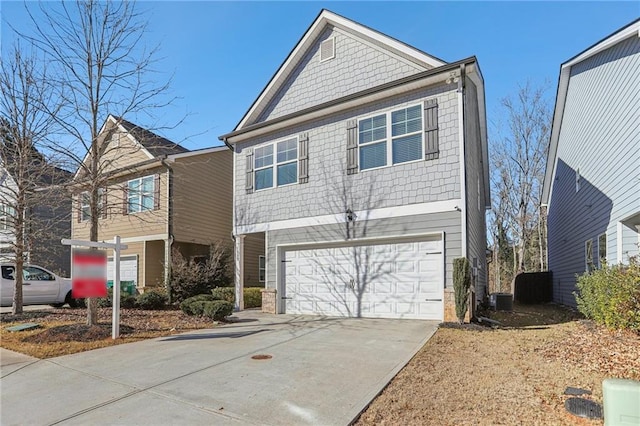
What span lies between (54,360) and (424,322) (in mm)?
7709

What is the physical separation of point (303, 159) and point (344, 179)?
174 centimetres

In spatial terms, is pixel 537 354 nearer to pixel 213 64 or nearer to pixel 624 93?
pixel 624 93

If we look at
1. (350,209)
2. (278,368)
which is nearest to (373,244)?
(350,209)

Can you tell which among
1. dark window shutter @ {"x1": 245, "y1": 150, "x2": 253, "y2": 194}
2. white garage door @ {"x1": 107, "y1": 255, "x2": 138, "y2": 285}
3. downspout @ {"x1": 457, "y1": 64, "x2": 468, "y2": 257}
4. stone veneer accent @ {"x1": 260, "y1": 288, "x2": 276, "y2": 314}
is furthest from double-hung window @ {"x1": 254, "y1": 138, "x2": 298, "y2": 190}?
white garage door @ {"x1": 107, "y1": 255, "x2": 138, "y2": 285}

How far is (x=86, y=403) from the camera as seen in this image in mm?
4875

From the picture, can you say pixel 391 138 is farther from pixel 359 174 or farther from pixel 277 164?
pixel 277 164

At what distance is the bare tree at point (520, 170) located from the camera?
2720 centimetres

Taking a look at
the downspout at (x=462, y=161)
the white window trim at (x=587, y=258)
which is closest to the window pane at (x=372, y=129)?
the downspout at (x=462, y=161)

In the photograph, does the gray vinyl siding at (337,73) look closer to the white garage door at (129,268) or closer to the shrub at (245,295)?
the shrub at (245,295)

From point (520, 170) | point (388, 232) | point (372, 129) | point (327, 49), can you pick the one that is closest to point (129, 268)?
point (327, 49)

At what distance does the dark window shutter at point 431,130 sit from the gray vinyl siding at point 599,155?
4.51m

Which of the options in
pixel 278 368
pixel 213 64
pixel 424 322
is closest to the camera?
pixel 278 368

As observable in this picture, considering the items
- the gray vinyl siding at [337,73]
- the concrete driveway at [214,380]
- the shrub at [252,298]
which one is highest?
the gray vinyl siding at [337,73]

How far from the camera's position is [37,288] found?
47.8 ft
